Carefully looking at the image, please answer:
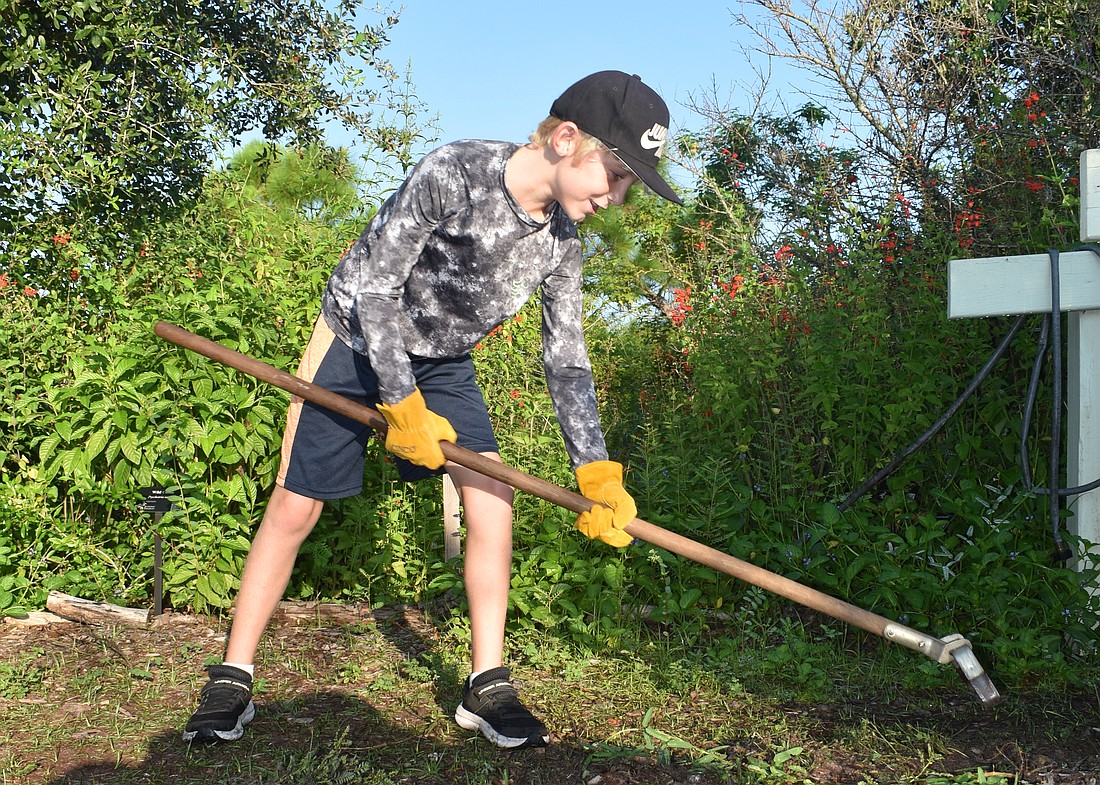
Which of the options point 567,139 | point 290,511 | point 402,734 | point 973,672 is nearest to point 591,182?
point 567,139

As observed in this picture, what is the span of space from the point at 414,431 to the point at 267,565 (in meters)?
0.67

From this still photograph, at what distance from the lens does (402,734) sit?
282cm

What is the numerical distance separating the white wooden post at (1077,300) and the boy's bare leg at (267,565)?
6.88 feet

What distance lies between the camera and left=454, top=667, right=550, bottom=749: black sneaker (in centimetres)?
268

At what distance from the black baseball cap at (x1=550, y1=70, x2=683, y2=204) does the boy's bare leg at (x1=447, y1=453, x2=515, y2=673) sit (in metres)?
0.94

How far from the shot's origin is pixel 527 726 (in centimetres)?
269

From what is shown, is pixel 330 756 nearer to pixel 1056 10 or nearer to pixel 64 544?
pixel 64 544

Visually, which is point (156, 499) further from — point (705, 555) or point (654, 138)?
point (654, 138)

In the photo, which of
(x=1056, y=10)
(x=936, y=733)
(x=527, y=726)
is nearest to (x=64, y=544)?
(x=527, y=726)

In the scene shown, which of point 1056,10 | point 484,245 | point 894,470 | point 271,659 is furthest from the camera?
point 1056,10

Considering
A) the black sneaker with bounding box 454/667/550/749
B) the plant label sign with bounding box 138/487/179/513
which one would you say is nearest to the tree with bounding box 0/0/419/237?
the plant label sign with bounding box 138/487/179/513

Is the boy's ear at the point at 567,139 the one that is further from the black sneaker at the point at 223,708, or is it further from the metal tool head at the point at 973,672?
the black sneaker at the point at 223,708

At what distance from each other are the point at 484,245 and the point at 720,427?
1.89 m

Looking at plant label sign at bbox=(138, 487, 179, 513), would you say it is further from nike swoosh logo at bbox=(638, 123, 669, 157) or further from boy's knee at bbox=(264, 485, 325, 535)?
nike swoosh logo at bbox=(638, 123, 669, 157)
